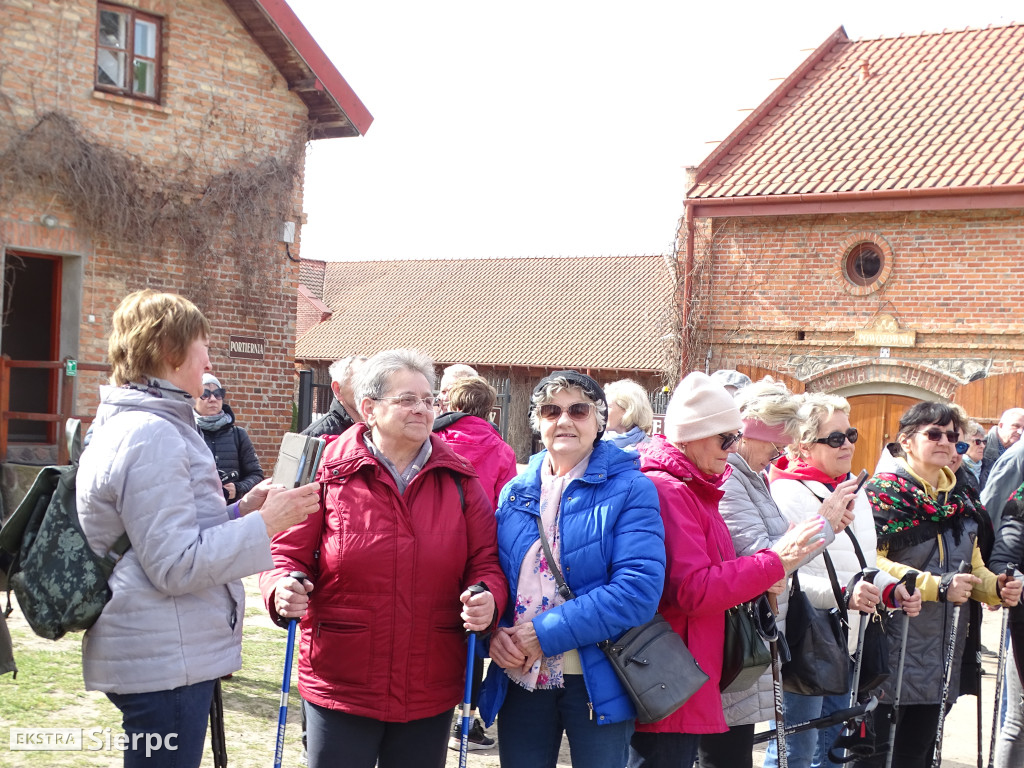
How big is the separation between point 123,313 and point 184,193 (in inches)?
388

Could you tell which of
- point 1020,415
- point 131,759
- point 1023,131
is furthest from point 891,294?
point 131,759

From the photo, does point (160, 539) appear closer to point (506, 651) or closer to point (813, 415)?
point (506, 651)

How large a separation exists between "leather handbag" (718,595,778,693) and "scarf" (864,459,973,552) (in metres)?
1.55

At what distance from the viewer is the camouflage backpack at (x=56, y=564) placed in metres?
2.81

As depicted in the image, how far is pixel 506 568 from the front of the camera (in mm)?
3465

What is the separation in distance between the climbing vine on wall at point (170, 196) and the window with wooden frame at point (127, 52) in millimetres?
848

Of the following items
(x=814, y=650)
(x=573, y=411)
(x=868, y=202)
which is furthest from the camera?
(x=868, y=202)

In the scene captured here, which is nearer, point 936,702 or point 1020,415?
point 936,702

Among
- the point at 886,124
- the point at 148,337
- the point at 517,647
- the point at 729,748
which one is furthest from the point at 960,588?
the point at 886,124

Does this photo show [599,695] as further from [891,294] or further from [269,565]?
[891,294]

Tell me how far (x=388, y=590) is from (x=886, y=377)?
12674 mm

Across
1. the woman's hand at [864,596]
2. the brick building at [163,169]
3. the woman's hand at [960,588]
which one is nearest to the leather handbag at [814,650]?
Answer: the woman's hand at [864,596]

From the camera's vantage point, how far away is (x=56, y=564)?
2.84 metres

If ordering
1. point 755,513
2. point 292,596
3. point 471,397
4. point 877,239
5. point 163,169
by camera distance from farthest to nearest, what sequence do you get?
point 877,239 < point 163,169 < point 471,397 < point 755,513 < point 292,596
